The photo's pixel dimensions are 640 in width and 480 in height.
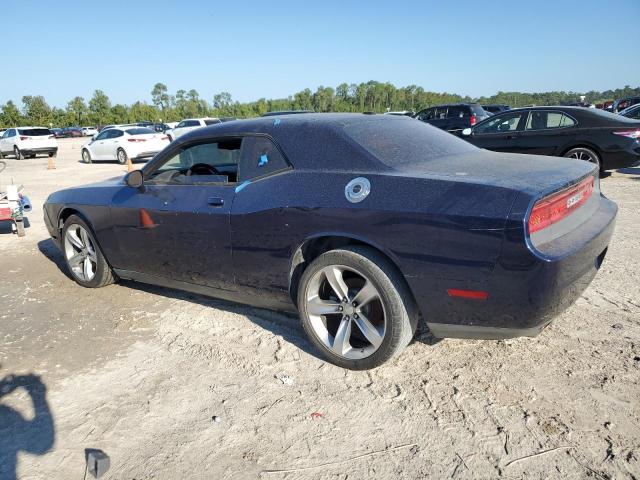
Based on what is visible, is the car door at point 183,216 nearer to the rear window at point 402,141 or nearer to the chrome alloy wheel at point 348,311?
the chrome alloy wheel at point 348,311

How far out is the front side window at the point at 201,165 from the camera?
3703 millimetres

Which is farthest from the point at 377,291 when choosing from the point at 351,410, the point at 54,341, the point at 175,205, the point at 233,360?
the point at 54,341

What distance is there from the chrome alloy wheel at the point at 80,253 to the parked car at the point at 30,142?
68.9 feet

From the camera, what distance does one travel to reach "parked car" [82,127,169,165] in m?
18.2

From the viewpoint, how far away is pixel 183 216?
367 centimetres

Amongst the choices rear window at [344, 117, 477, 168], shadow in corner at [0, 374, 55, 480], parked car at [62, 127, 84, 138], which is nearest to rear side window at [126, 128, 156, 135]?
rear window at [344, 117, 477, 168]

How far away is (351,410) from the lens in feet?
8.68

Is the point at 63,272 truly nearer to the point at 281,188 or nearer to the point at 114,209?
the point at 114,209

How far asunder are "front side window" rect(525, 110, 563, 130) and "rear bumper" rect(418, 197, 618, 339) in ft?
23.5

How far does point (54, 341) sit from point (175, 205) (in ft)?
4.47

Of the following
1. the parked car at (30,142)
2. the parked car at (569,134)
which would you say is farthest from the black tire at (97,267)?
the parked car at (30,142)

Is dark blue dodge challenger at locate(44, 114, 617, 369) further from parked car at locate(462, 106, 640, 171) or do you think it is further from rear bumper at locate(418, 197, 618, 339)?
parked car at locate(462, 106, 640, 171)

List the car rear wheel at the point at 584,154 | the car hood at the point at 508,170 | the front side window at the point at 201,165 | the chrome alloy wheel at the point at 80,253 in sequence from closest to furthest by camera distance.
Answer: the car hood at the point at 508,170 < the front side window at the point at 201,165 < the chrome alloy wheel at the point at 80,253 < the car rear wheel at the point at 584,154

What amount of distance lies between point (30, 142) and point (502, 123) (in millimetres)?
21706
